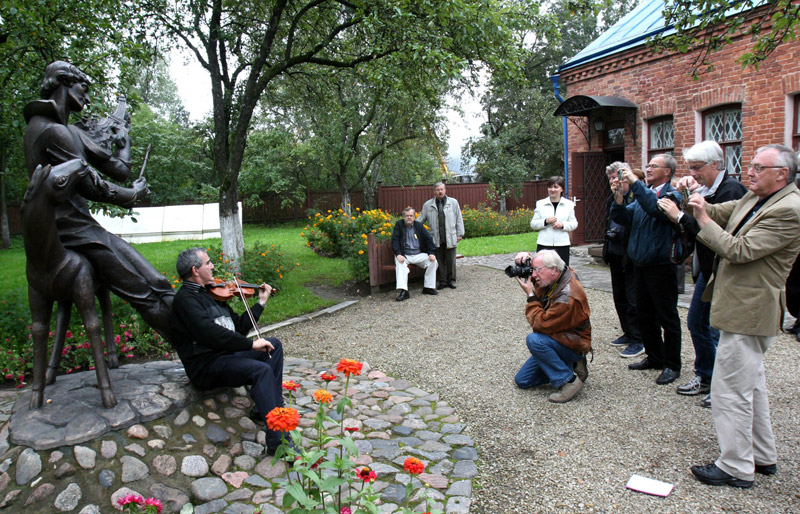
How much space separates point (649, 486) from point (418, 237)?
6.41 metres

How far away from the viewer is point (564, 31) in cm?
3878

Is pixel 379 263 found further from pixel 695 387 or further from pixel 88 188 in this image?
pixel 88 188

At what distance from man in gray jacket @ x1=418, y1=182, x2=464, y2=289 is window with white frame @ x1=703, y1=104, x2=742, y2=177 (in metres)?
5.34

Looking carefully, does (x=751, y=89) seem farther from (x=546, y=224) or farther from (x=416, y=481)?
(x=416, y=481)

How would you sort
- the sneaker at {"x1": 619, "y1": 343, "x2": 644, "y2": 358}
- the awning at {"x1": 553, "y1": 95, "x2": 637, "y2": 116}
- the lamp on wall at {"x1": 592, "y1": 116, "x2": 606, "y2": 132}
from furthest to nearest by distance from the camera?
the lamp on wall at {"x1": 592, "y1": 116, "x2": 606, "y2": 132} < the awning at {"x1": 553, "y1": 95, "x2": 637, "y2": 116} < the sneaker at {"x1": 619, "y1": 343, "x2": 644, "y2": 358}

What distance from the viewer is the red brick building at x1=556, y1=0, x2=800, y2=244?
9.53m

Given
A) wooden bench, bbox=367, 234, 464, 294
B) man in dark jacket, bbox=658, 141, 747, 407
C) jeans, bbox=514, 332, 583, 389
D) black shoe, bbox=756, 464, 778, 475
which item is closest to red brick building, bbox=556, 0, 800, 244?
wooden bench, bbox=367, 234, 464, 294

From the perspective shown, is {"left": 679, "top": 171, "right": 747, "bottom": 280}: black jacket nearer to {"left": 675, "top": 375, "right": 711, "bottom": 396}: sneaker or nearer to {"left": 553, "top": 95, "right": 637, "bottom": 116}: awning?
{"left": 675, "top": 375, "right": 711, "bottom": 396}: sneaker

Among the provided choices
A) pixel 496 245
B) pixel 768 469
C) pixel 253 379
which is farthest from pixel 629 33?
pixel 253 379

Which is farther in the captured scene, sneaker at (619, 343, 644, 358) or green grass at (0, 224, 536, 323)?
green grass at (0, 224, 536, 323)

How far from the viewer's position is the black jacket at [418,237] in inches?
359

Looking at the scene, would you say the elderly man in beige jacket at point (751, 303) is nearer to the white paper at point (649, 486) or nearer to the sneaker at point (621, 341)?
the white paper at point (649, 486)

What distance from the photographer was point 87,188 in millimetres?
3764

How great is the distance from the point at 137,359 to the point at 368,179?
18.4m
